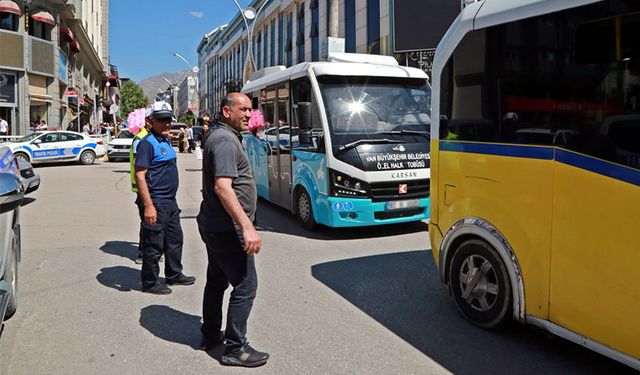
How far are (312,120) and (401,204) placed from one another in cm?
176

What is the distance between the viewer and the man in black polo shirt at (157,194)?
510 centimetres

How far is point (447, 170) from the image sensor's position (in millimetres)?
4441

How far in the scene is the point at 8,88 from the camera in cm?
2539

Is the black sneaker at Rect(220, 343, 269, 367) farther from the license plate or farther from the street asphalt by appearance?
the license plate

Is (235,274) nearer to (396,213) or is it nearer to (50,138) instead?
(396,213)

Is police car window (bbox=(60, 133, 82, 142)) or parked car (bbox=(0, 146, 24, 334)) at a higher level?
police car window (bbox=(60, 133, 82, 142))

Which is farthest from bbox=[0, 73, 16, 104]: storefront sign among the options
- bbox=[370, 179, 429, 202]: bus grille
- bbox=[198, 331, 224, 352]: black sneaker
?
bbox=[198, 331, 224, 352]: black sneaker

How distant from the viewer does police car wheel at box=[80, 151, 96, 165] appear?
71.8 ft

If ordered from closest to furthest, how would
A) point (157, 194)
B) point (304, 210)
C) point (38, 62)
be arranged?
point (157, 194)
point (304, 210)
point (38, 62)

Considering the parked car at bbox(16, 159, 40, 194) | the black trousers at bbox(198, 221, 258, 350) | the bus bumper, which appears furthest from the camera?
the parked car at bbox(16, 159, 40, 194)

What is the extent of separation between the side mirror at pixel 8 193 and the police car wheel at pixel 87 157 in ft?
65.9

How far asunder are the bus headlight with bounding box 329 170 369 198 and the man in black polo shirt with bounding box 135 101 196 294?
8.28ft

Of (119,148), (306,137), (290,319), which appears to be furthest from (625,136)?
(119,148)

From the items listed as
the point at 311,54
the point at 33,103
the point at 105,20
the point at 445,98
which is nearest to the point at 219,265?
the point at 445,98
